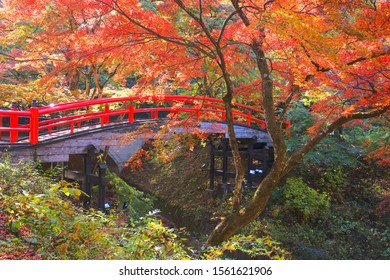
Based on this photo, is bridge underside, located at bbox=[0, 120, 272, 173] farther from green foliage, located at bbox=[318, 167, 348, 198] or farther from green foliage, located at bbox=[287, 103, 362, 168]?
green foliage, located at bbox=[318, 167, 348, 198]

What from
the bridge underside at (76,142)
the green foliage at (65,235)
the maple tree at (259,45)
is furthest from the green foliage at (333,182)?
the green foliage at (65,235)

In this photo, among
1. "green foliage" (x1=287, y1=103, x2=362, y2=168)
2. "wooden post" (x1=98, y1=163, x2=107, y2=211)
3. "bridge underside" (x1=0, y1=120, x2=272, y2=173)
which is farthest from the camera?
"green foliage" (x1=287, y1=103, x2=362, y2=168)

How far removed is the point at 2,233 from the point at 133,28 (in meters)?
4.71

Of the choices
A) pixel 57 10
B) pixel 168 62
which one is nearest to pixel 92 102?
pixel 168 62

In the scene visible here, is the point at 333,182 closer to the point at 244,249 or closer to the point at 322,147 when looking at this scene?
the point at 322,147

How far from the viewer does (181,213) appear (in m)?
15.0

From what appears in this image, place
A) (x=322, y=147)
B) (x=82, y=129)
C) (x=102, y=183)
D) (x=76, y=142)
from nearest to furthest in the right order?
(x=76, y=142) < (x=102, y=183) < (x=82, y=129) < (x=322, y=147)

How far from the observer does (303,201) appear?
12.4 m

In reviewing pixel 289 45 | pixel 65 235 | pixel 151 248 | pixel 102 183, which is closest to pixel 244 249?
pixel 151 248

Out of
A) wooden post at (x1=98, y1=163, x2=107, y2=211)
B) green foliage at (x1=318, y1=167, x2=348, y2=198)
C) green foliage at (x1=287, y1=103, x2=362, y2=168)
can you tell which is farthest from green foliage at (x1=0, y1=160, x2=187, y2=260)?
green foliage at (x1=318, y1=167, x2=348, y2=198)

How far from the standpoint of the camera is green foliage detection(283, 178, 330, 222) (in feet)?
39.8

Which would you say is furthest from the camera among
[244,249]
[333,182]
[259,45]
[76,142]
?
[333,182]

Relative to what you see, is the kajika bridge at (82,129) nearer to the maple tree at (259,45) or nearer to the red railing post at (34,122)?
the red railing post at (34,122)
